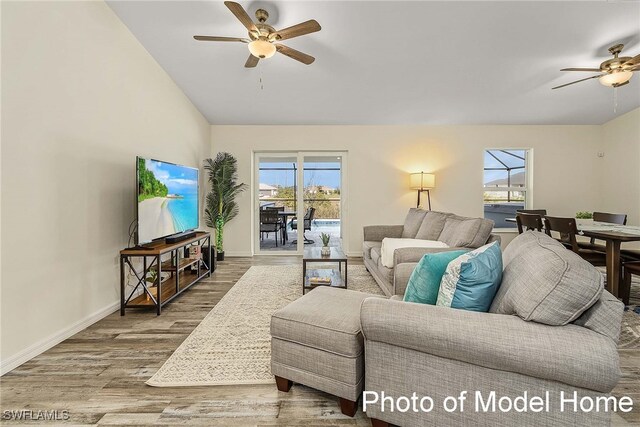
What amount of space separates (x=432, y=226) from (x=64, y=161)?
3656 mm

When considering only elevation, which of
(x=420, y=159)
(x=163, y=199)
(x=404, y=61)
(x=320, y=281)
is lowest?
(x=320, y=281)

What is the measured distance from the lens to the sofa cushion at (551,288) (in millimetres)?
1027

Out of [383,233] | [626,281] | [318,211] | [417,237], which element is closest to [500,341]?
[417,237]

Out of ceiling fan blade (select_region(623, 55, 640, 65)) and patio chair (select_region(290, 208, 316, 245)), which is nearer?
ceiling fan blade (select_region(623, 55, 640, 65))

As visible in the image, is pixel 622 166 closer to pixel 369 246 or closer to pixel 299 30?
pixel 369 246

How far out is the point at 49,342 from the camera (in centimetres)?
206

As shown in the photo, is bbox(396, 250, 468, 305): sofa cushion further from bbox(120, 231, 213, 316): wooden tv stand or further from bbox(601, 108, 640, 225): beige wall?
bbox(601, 108, 640, 225): beige wall

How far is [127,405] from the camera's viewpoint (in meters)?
1.50

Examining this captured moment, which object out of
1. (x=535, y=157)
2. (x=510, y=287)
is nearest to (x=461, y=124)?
(x=535, y=157)

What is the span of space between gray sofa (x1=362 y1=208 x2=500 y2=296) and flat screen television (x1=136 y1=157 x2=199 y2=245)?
2348mm

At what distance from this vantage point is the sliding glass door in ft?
18.1

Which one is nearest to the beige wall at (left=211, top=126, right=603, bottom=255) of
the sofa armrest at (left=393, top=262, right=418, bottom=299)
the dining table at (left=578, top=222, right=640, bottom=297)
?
the dining table at (left=578, top=222, right=640, bottom=297)

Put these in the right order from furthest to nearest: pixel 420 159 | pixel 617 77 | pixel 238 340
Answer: pixel 420 159 < pixel 617 77 < pixel 238 340

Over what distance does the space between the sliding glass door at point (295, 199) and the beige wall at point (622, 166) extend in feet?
16.0
